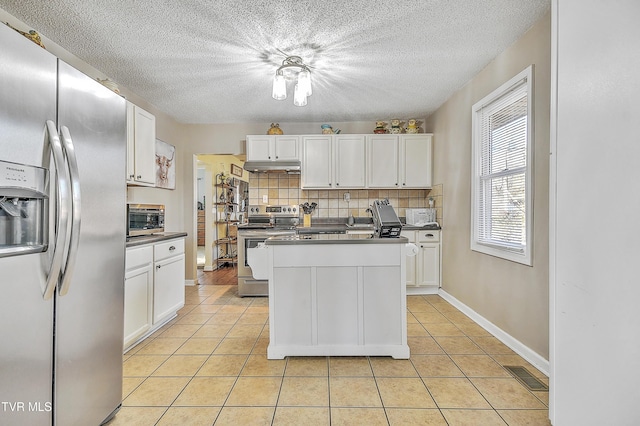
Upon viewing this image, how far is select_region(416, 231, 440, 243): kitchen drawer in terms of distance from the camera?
3957 mm

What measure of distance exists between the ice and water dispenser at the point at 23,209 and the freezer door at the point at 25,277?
3 centimetres

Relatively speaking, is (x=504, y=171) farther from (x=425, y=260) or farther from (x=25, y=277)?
(x=25, y=277)

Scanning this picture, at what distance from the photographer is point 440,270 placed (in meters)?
→ 3.96

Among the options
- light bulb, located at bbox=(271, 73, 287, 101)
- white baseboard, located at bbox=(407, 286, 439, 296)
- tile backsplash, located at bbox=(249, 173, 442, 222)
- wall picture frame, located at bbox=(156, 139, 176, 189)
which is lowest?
white baseboard, located at bbox=(407, 286, 439, 296)

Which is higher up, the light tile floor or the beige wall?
the beige wall

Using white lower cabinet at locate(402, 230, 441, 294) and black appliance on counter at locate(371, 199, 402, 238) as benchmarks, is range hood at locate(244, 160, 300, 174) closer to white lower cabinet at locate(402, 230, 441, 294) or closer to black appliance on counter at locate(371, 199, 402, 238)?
white lower cabinet at locate(402, 230, 441, 294)

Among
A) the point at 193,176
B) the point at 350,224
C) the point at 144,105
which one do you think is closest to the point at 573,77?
Result: the point at 350,224

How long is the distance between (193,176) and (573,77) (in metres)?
4.46

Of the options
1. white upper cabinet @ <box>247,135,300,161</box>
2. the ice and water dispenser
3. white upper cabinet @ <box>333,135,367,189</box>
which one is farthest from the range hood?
the ice and water dispenser

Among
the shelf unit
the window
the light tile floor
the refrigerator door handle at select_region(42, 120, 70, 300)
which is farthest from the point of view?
the shelf unit

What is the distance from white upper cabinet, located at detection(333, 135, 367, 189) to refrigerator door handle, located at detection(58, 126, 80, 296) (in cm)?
329

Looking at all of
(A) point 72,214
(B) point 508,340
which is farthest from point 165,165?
(B) point 508,340

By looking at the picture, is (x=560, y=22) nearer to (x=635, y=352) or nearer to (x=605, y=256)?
(x=605, y=256)

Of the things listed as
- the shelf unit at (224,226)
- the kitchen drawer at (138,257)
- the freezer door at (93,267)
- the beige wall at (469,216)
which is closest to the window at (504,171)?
the beige wall at (469,216)
